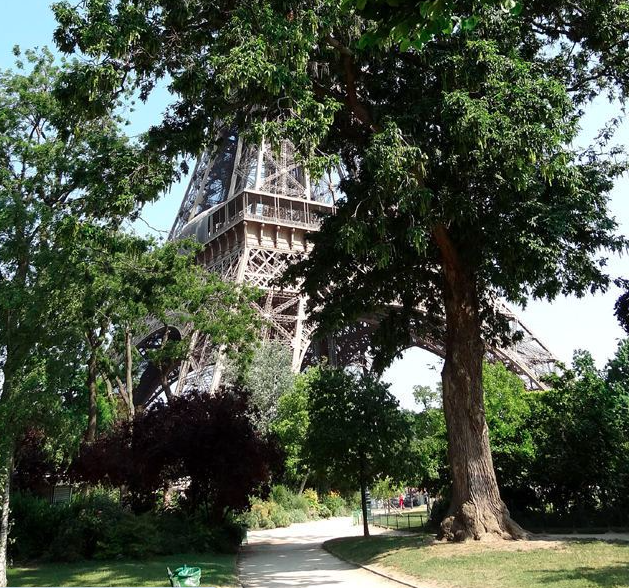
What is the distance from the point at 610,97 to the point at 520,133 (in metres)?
6.08

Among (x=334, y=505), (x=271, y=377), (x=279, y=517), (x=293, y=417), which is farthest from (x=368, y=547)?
(x=334, y=505)

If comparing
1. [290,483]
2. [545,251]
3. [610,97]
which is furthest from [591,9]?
[290,483]

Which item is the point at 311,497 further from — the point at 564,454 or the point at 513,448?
the point at 564,454

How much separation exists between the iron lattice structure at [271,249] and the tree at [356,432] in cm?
952

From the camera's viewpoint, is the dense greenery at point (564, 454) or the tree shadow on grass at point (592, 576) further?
the dense greenery at point (564, 454)

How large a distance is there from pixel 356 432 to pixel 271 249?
711 inches

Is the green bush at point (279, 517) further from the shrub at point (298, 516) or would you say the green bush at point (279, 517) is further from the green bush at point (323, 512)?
the green bush at point (323, 512)

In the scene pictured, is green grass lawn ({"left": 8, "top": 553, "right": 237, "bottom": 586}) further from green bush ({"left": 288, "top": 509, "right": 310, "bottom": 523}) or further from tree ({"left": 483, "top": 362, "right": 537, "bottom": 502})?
green bush ({"left": 288, "top": 509, "right": 310, "bottom": 523})

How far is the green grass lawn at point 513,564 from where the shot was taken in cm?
877

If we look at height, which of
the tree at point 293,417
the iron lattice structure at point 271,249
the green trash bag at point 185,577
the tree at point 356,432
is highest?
the iron lattice structure at point 271,249

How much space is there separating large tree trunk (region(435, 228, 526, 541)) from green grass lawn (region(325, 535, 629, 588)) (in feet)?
2.60

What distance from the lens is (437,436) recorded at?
2355cm

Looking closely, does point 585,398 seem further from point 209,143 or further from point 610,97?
point 209,143

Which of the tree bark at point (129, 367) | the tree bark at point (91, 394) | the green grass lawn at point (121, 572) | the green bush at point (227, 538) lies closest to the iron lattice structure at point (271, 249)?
the tree bark at point (129, 367)
